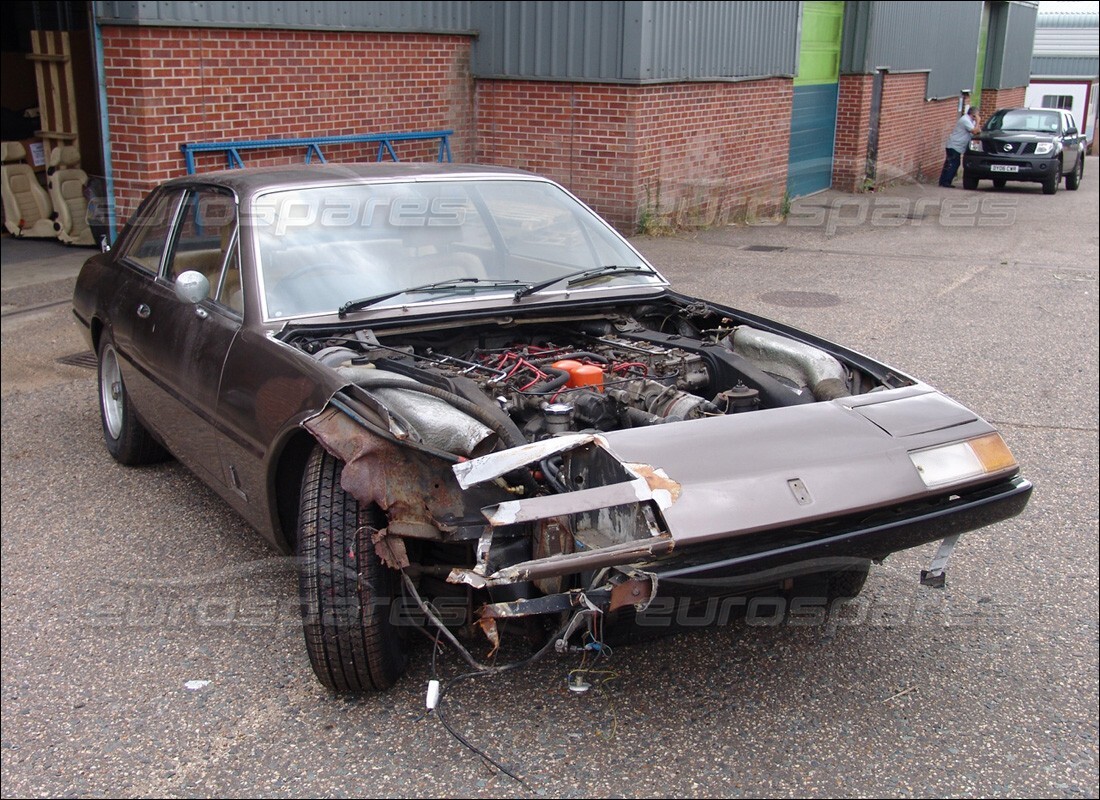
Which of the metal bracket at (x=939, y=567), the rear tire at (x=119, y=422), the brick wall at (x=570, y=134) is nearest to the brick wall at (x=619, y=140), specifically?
the brick wall at (x=570, y=134)

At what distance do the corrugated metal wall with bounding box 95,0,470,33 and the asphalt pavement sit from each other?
4.11m

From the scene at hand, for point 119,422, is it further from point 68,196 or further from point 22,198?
point 22,198

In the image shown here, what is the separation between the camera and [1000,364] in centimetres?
770

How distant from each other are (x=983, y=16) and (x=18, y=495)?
88.3 ft

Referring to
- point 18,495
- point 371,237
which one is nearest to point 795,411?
point 371,237

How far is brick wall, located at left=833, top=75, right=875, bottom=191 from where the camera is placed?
60.1ft

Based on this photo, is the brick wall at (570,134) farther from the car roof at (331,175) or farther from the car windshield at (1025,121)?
the car windshield at (1025,121)

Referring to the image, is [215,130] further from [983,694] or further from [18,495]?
[983,694]

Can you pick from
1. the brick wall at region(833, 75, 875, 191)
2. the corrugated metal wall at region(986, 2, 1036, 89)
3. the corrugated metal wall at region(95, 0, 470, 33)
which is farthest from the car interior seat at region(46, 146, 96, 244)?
the corrugated metal wall at region(986, 2, 1036, 89)

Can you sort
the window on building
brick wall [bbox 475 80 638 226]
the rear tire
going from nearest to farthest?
the rear tire
brick wall [bbox 475 80 638 226]
the window on building

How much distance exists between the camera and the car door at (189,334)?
422 cm

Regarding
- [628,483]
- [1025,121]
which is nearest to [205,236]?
[628,483]

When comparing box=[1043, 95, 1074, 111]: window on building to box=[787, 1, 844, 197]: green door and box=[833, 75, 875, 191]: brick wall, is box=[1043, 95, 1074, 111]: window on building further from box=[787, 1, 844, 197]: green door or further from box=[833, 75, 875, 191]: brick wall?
box=[787, 1, 844, 197]: green door

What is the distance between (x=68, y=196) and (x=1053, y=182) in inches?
654
